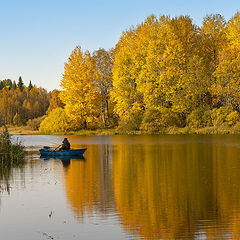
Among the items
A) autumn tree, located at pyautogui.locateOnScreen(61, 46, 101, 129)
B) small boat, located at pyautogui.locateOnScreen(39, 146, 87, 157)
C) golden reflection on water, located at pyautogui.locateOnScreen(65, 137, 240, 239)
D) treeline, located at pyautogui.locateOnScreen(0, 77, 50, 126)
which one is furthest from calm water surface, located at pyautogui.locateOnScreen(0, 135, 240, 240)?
treeline, located at pyautogui.locateOnScreen(0, 77, 50, 126)

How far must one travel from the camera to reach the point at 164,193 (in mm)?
17078

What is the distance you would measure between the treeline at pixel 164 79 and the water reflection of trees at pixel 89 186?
31319 millimetres

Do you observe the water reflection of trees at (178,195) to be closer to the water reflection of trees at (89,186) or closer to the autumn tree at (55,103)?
the water reflection of trees at (89,186)

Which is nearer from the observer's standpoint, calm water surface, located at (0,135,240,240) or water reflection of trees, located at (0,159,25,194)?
calm water surface, located at (0,135,240,240)

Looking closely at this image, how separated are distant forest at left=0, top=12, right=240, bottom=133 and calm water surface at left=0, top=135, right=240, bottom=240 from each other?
105ft

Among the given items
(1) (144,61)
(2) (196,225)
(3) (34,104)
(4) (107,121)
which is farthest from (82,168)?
(3) (34,104)

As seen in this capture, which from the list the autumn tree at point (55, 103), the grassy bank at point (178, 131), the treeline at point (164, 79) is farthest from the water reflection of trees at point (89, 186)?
the autumn tree at point (55, 103)

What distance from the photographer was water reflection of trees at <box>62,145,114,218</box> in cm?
1450

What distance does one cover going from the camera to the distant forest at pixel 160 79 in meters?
58.9

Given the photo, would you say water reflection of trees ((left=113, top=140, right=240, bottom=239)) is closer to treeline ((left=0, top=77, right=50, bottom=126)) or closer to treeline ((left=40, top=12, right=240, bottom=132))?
treeline ((left=40, top=12, right=240, bottom=132))

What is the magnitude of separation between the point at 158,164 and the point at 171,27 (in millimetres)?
38509

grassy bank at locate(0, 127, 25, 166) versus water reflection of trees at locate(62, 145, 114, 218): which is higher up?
grassy bank at locate(0, 127, 25, 166)

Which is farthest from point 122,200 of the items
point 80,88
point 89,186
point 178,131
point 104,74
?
point 104,74

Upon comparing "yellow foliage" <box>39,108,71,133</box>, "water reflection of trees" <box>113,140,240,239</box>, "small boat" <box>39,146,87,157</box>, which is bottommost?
"water reflection of trees" <box>113,140,240,239</box>
